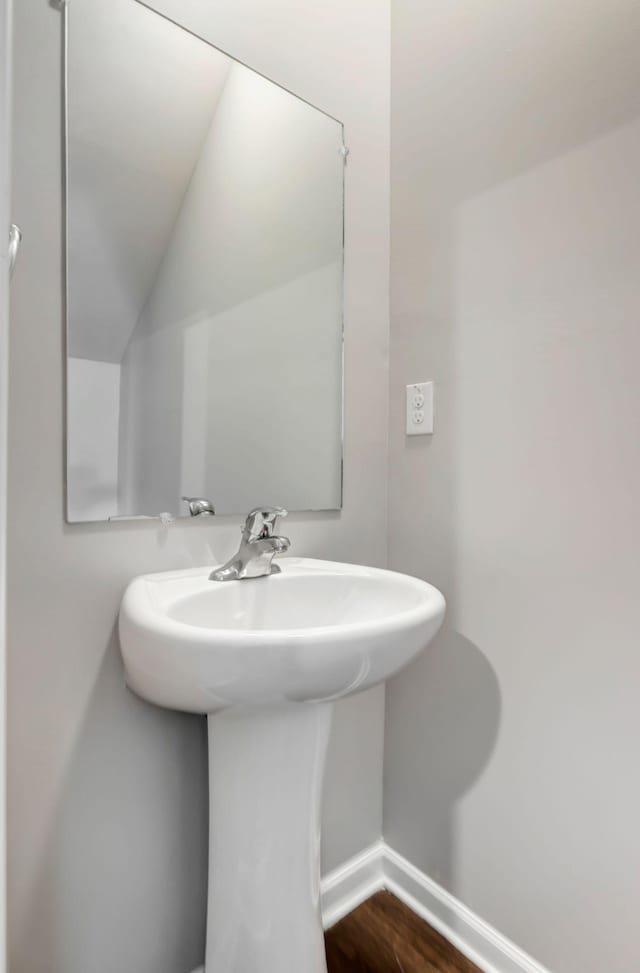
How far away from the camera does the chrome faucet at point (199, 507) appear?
93cm

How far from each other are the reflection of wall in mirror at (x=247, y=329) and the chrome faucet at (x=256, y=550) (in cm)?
9

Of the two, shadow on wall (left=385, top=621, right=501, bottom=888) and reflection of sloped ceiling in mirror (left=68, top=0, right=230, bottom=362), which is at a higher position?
reflection of sloped ceiling in mirror (left=68, top=0, right=230, bottom=362)

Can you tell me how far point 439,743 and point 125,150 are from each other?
132cm

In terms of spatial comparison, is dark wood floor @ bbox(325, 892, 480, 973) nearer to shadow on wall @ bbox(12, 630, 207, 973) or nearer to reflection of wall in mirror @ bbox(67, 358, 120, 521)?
shadow on wall @ bbox(12, 630, 207, 973)

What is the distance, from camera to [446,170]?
1.08 meters

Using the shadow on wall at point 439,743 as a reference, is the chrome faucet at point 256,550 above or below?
above

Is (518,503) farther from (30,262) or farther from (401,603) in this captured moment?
(30,262)

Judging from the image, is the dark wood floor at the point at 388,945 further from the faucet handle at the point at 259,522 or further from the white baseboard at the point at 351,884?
the faucet handle at the point at 259,522

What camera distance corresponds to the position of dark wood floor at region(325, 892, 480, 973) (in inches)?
39.5

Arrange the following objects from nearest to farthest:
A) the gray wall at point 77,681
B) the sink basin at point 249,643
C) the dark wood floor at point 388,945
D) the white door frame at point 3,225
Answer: the white door frame at point 3,225 < the sink basin at point 249,643 < the gray wall at point 77,681 < the dark wood floor at point 388,945

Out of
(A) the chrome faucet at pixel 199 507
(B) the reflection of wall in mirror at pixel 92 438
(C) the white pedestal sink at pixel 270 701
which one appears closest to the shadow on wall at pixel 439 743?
A: (C) the white pedestal sink at pixel 270 701

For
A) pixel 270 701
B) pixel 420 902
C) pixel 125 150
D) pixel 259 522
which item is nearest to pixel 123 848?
pixel 270 701

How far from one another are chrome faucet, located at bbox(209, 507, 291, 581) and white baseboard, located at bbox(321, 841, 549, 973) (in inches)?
30.6

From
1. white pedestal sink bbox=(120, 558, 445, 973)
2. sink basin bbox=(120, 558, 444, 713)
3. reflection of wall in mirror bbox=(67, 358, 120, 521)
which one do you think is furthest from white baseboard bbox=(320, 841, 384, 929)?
reflection of wall in mirror bbox=(67, 358, 120, 521)
